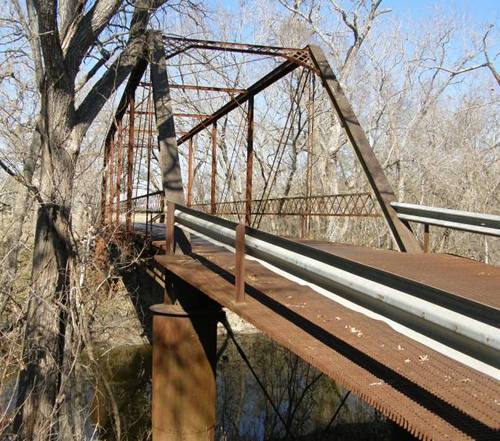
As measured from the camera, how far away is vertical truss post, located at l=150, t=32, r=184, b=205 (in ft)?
23.0

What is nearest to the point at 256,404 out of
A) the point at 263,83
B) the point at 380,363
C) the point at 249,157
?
the point at 249,157

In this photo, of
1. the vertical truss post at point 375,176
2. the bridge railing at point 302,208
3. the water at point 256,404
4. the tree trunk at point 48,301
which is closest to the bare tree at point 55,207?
the tree trunk at point 48,301

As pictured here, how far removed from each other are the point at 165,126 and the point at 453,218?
3.76m

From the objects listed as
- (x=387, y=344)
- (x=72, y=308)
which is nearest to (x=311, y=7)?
(x=72, y=308)

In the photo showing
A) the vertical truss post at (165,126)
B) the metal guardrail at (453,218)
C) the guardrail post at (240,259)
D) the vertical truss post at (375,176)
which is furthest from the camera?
the vertical truss post at (375,176)

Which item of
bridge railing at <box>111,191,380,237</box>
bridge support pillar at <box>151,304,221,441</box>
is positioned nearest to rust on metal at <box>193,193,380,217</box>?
bridge railing at <box>111,191,380,237</box>

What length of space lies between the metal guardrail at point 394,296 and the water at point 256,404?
4.55 metres

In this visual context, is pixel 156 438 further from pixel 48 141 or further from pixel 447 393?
pixel 447 393

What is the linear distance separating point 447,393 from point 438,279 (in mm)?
2438

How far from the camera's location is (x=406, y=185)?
27.7 meters

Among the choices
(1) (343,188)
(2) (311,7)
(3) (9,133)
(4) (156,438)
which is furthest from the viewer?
(1) (343,188)

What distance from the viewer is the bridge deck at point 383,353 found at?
2457 mm

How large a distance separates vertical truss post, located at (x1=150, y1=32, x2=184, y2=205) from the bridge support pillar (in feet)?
4.73

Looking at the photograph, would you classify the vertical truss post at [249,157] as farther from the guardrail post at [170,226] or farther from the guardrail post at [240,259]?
the guardrail post at [240,259]
